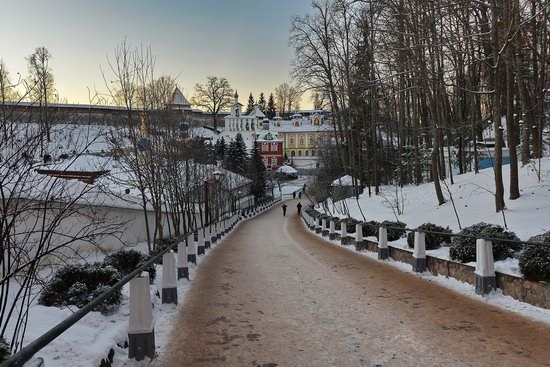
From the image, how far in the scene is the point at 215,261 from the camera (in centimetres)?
1612

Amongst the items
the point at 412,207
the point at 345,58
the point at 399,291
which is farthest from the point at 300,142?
the point at 399,291

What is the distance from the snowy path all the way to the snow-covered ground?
4.48 m

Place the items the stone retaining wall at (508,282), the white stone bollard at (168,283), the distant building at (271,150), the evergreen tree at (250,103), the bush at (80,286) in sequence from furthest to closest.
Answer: the evergreen tree at (250,103), the distant building at (271,150), the white stone bollard at (168,283), the stone retaining wall at (508,282), the bush at (80,286)

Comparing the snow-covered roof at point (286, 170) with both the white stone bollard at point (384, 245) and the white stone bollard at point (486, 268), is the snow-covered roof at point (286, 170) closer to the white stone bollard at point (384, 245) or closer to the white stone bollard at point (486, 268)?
the white stone bollard at point (384, 245)

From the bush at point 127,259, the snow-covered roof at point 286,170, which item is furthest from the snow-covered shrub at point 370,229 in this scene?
the snow-covered roof at point 286,170

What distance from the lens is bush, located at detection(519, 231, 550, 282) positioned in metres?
7.38

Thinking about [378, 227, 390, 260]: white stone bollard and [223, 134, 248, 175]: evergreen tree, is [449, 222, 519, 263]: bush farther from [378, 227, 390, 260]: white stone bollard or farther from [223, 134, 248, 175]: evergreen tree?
[223, 134, 248, 175]: evergreen tree

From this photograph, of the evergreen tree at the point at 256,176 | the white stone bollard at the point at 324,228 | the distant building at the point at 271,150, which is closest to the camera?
the white stone bollard at the point at 324,228

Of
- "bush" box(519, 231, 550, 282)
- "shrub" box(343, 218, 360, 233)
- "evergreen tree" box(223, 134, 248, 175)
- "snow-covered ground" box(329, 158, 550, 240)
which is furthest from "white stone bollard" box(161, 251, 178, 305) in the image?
"evergreen tree" box(223, 134, 248, 175)

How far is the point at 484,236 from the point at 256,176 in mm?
74847

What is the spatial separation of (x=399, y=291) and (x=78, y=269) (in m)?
5.84

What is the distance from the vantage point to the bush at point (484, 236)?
363 inches

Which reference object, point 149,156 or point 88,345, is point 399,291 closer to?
point 88,345

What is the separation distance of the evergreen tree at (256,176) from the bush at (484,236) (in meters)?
70.9
